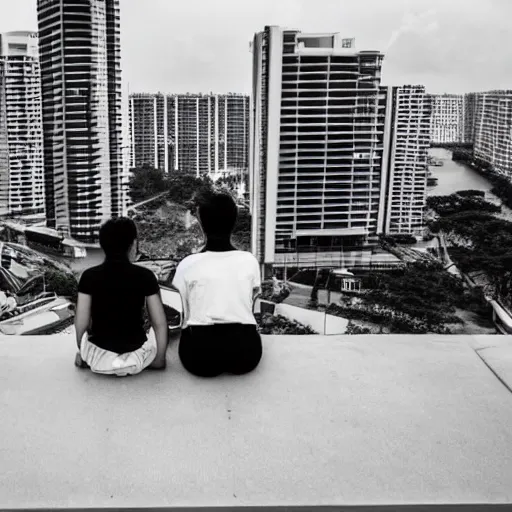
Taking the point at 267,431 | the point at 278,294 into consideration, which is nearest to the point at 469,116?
the point at 278,294

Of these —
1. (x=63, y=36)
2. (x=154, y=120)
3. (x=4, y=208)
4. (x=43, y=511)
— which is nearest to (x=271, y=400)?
(x=43, y=511)

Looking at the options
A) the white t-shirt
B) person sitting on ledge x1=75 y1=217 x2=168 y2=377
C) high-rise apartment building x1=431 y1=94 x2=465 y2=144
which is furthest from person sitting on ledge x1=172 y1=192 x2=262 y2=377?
high-rise apartment building x1=431 y1=94 x2=465 y2=144

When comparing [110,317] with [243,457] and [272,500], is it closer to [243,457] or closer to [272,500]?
[243,457]

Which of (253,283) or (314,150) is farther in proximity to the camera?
(314,150)

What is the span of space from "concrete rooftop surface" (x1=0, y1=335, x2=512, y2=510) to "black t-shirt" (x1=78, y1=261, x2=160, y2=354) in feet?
0.40

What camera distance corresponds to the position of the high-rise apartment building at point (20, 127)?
847cm

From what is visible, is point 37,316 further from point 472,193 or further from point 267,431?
point 267,431

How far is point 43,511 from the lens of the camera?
3.89 ft

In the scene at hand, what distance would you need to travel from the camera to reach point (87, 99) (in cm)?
913

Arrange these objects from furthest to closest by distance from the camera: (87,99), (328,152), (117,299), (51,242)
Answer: (328,152), (51,242), (87,99), (117,299)

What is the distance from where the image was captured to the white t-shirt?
1711 millimetres

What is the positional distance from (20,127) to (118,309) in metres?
8.58

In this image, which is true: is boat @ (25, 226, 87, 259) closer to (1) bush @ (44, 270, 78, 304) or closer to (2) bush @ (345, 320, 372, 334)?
(1) bush @ (44, 270, 78, 304)

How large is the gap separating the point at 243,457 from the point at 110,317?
0.57 m
